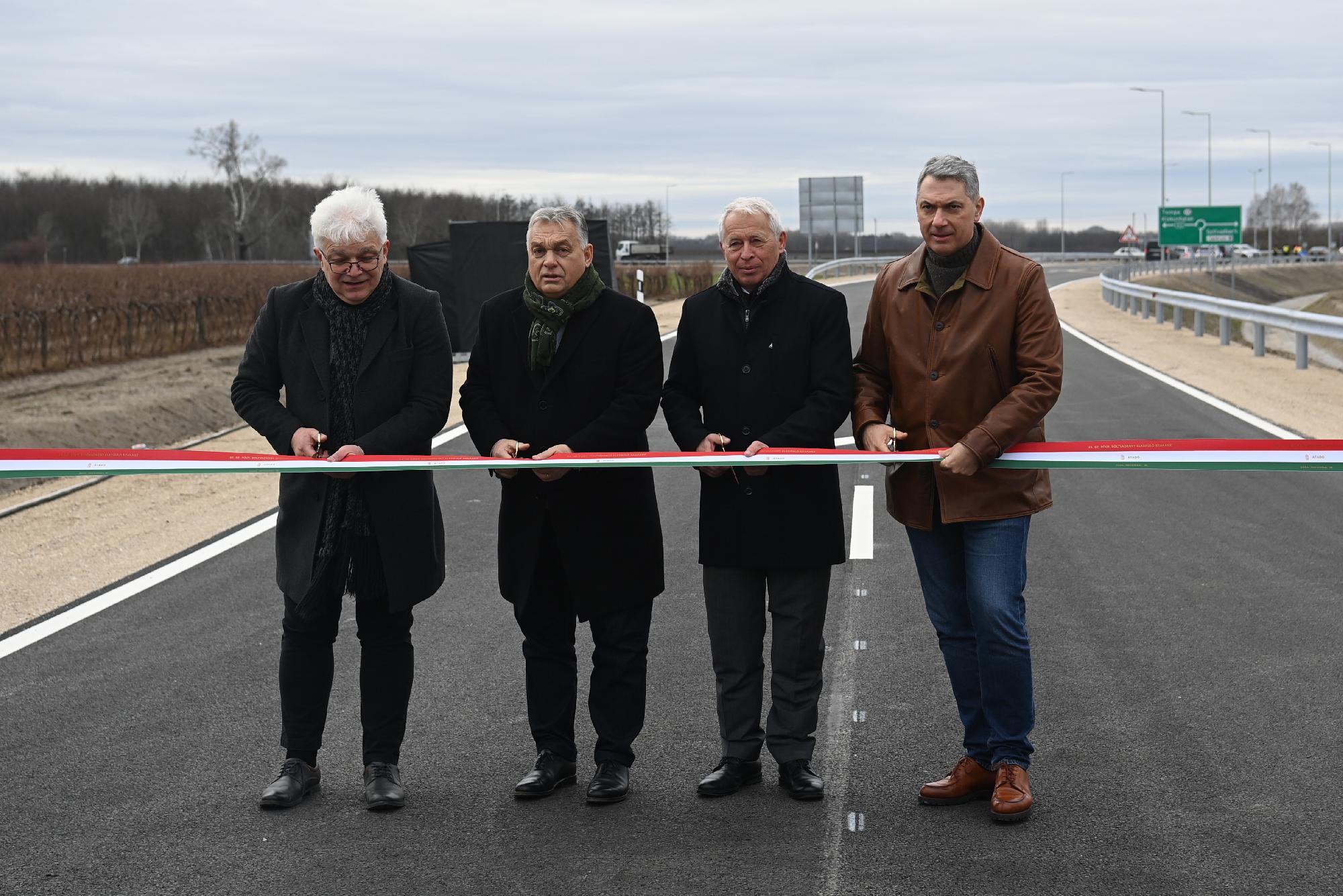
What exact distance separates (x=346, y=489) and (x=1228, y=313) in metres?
20.8

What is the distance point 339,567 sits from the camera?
16.3 ft

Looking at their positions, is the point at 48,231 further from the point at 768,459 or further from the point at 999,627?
the point at 999,627

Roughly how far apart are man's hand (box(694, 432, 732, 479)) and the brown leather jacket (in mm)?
481

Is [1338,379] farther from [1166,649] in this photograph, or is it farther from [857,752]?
[857,752]

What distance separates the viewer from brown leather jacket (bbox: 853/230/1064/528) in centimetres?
465

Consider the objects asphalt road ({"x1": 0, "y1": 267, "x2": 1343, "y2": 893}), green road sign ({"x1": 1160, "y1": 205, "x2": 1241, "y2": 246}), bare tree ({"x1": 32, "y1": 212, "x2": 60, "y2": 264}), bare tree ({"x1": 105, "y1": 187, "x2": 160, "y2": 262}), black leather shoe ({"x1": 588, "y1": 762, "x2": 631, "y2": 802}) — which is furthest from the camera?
bare tree ({"x1": 105, "y1": 187, "x2": 160, "y2": 262})

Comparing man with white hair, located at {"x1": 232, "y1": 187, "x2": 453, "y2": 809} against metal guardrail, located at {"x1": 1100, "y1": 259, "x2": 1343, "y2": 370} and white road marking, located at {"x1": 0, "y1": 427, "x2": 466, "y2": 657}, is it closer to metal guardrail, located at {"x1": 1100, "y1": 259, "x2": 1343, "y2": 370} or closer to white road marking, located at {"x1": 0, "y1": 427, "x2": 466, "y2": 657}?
white road marking, located at {"x1": 0, "y1": 427, "x2": 466, "y2": 657}

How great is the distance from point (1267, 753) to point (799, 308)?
2160 millimetres

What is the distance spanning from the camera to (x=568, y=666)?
5.11 metres

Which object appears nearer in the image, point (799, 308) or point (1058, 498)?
point (799, 308)

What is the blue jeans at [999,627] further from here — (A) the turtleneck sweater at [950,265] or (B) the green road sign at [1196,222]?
(B) the green road sign at [1196,222]

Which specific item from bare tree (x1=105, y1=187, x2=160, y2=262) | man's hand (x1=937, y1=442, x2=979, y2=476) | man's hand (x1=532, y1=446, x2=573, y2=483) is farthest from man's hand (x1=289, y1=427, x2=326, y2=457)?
bare tree (x1=105, y1=187, x2=160, y2=262)

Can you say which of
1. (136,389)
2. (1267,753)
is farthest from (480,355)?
(136,389)

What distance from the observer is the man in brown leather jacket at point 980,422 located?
15.3 feet
